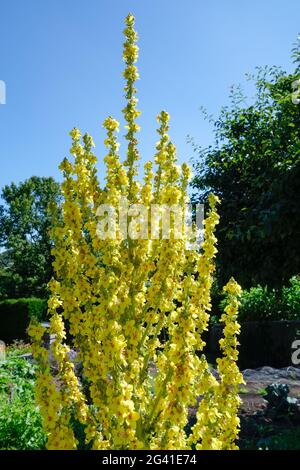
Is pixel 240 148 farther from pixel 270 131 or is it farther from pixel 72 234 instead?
pixel 72 234

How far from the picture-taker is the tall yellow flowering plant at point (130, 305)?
101 inches

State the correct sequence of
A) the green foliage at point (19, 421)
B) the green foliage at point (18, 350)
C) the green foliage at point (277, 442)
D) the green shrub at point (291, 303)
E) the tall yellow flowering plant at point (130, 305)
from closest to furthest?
the tall yellow flowering plant at point (130, 305) → the green foliage at point (19, 421) → the green foliage at point (277, 442) → the green foliage at point (18, 350) → the green shrub at point (291, 303)

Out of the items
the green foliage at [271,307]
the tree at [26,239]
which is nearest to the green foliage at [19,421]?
the green foliage at [271,307]

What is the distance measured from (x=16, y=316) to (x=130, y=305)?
18.1 metres

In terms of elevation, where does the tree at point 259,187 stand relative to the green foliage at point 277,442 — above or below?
above

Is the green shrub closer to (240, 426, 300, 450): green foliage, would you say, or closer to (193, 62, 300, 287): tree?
(193, 62, 300, 287): tree

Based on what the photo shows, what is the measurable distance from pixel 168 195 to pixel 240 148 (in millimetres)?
5187

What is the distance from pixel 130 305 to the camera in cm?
286

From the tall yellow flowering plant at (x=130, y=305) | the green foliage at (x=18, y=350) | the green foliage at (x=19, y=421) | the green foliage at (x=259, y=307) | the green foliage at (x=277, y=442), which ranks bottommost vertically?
the green foliage at (x=18, y=350)

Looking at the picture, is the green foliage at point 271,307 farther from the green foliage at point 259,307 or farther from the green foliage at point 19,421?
the green foliage at point 19,421

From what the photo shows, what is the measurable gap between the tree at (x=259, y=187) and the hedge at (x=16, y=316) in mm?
13391

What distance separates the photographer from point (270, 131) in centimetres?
711

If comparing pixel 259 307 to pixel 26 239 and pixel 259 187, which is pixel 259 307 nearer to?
pixel 259 187
